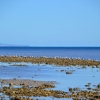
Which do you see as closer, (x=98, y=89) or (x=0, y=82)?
(x=98, y=89)

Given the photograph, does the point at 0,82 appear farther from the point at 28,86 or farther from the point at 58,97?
the point at 58,97

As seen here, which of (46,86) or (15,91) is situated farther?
(46,86)

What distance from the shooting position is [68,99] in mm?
23312

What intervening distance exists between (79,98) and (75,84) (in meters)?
7.43

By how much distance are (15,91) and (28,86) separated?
335 centimetres

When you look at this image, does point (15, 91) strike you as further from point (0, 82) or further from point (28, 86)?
point (0, 82)

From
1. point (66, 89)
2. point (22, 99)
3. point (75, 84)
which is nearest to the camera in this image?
point (22, 99)

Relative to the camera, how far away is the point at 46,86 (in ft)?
95.6

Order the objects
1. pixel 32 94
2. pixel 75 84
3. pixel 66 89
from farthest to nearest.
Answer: pixel 75 84
pixel 66 89
pixel 32 94

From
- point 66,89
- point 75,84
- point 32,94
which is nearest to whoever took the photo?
point 32,94

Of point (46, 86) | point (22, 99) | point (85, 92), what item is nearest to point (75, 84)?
point (46, 86)

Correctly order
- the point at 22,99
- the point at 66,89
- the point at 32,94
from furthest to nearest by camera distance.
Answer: the point at 66,89 → the point at 32,94 → the point at 22,99

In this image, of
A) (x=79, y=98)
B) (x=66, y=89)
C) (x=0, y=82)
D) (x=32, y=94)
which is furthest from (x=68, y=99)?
(x=0, y=82)

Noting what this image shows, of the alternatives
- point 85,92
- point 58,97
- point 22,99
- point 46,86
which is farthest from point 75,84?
point 22,99
